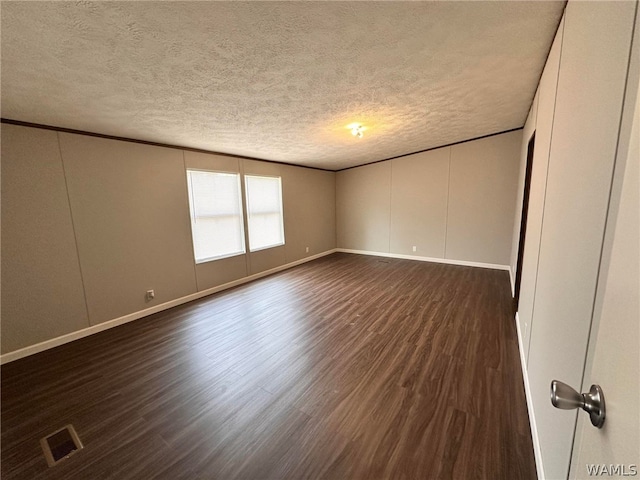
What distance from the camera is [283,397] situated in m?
1.92

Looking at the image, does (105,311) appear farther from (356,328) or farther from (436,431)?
(436,431)

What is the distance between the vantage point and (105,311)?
3.07 meters

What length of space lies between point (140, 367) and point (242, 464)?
5.00 feet

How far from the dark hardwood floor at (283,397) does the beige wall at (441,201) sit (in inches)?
86.2

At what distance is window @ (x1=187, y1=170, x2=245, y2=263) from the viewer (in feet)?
13.1

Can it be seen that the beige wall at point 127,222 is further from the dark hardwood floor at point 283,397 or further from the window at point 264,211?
the window at point 264,211

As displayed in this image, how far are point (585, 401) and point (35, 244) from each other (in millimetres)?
4005

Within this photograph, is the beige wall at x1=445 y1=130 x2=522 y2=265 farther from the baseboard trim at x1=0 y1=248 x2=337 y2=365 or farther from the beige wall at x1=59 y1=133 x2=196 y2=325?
the beige wall at x1=59 y1=133 x2=196 y2=325

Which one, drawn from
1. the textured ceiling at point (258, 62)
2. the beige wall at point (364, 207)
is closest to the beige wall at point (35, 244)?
the textured ceiling at point (258, 62)

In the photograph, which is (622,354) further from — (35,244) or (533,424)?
(35,244)

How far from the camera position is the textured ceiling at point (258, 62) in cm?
144

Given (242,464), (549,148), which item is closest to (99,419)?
(242,464)

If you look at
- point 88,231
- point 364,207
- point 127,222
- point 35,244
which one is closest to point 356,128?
point 127,222

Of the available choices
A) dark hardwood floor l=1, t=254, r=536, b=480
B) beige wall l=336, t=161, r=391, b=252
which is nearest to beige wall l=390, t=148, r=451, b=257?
beige wall l=336, t=161, r=391, b=252
